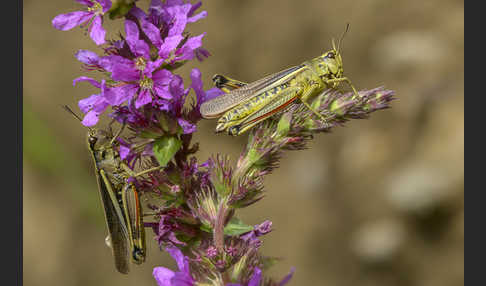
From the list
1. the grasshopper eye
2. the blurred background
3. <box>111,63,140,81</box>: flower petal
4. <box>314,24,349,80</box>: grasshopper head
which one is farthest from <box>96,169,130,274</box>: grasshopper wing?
the blurred background

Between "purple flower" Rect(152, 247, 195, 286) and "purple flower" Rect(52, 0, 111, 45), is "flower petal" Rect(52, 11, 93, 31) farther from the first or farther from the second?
"purple flower" Rect(152, 247, 195, 286)

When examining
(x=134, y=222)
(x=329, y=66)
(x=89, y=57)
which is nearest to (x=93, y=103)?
(x=89, y=57)

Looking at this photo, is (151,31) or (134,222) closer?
(151,31)

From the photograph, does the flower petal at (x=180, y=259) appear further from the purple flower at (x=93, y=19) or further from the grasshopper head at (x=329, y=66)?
the grasshopper head at (x=329, y=66)

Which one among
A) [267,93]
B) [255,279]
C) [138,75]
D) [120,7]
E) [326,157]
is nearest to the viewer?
[255,279]

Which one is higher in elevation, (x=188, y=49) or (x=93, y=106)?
(x=188, y=49)

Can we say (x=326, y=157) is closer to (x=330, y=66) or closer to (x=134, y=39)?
(x=330, y=66)

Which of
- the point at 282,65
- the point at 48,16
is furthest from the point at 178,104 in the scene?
the point at 48,16
